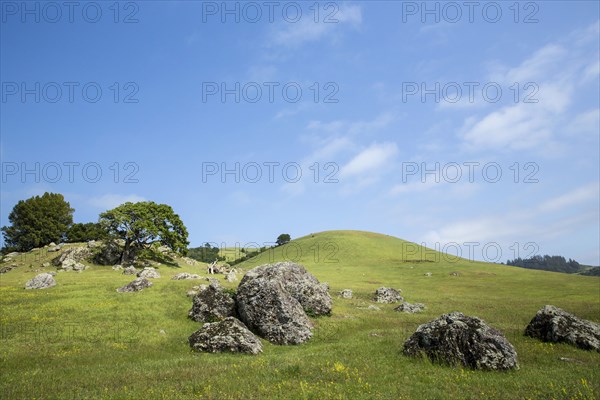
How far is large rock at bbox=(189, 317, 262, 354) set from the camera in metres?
23.1

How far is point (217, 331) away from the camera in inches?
954

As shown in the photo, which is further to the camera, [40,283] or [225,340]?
[40,283]

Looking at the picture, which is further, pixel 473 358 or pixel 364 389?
pixel 473 358

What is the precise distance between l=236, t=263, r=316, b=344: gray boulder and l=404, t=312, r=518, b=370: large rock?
9.91m

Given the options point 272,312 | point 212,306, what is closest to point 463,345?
point 272,312

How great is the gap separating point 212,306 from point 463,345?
20.8 m

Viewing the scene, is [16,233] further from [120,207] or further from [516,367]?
[516,367]

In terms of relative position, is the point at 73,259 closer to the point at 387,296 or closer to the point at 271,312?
the point at 387,296

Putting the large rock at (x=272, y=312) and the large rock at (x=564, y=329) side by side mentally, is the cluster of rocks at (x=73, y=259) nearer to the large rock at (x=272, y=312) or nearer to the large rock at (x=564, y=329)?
the large rock at (x=272, y=312)

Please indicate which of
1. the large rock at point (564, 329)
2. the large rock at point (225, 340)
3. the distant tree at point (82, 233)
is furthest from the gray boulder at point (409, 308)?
the distant tree at point (82, 233)

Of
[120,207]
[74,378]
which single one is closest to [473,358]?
[74,378]

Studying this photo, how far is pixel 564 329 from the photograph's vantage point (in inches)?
934

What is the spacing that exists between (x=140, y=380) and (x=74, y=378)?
3420mm

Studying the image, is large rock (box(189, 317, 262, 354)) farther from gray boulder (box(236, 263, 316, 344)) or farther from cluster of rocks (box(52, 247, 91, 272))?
cluster of rocks (box(52, 247, 91, 272))
